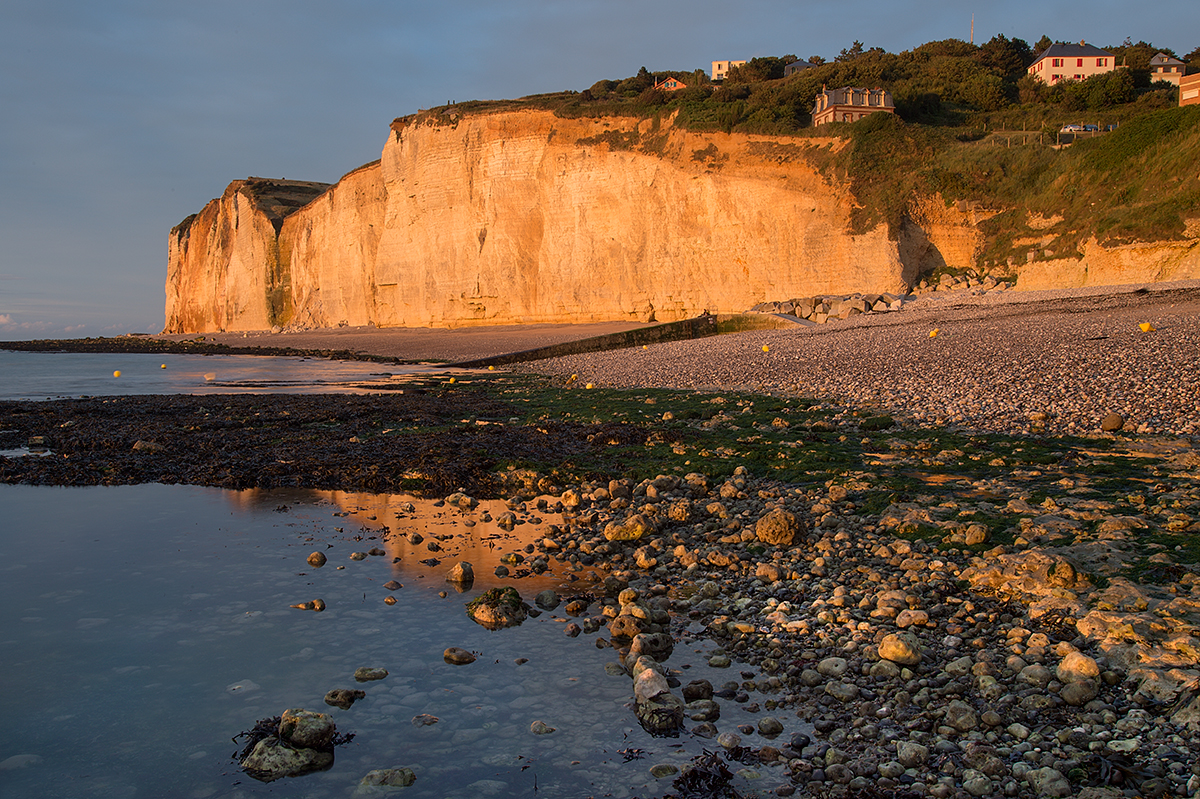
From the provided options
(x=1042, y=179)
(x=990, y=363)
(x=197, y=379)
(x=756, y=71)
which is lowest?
(x=990, y=363)

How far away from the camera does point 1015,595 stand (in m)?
3.95

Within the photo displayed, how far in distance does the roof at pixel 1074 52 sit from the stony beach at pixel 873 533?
6695 cm

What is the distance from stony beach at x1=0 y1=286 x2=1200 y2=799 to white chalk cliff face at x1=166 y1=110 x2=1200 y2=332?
66.8 ft

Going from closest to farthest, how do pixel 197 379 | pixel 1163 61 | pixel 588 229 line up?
pixel 197 379 → pixel 588 229 → pixel 1163 61

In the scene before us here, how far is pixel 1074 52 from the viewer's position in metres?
64.3

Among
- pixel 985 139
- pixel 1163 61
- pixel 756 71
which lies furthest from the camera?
pixel 1163 61

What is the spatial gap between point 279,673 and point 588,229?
37.4 m

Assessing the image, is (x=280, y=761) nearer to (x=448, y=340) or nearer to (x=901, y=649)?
(x=901, y=649)

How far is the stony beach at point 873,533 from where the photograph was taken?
112 inches

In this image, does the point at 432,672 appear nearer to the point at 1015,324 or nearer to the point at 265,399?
the point at 265,399

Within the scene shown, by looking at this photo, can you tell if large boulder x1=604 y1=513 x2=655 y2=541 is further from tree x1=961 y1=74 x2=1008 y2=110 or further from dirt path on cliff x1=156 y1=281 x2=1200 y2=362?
tree x1=961 y1=74 x2=1008 y2=110

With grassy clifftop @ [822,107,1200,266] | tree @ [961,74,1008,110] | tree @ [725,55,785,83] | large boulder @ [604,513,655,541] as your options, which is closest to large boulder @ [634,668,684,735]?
large boulder @ [604,513,655,541]

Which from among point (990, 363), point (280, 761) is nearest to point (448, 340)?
point (990, 363)

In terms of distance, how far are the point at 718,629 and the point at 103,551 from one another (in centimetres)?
498
